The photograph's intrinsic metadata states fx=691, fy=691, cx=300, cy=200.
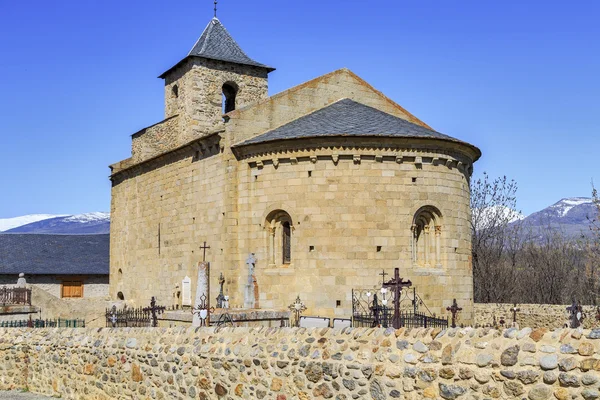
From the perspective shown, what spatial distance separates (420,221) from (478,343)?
12874 mm

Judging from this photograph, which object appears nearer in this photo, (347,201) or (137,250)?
(347,201)

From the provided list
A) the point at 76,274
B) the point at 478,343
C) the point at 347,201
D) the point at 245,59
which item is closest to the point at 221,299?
the point at 347,201

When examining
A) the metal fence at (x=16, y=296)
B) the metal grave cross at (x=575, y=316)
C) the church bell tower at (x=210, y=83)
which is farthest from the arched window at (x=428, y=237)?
the metal fence at (x=16, y=296)

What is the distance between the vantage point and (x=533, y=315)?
26.3 meters

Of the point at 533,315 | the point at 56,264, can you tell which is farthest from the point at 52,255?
the point at 533,315

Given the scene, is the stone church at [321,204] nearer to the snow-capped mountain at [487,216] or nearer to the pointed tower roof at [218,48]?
the pointed tower roof at [218,48]

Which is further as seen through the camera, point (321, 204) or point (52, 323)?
point (52, 323)

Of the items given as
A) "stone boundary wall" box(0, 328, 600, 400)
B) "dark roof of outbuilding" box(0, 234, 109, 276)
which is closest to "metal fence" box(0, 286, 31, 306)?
"stone boundary wall" box(0, 328, 600, 400)

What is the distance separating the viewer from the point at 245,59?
26.2 metres

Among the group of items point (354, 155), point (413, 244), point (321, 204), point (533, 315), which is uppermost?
point (354, 155)

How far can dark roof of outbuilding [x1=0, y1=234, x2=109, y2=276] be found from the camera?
37.9m

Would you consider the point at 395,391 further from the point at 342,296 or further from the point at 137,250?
the point at 137,250

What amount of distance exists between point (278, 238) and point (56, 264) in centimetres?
2377

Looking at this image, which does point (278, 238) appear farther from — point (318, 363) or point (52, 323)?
point (318, 363)
